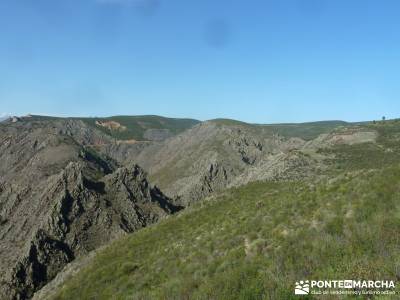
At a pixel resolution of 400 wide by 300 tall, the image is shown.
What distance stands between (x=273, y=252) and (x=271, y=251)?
36cm

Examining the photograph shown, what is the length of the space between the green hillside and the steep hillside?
0.05 meters

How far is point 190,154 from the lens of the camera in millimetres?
184375

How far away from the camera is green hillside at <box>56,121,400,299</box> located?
19438 mm

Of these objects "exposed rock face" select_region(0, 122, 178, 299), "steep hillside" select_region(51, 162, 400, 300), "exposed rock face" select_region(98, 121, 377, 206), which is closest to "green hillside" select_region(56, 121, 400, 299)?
"steep hillside" select_region(51, 162, 400, 300)

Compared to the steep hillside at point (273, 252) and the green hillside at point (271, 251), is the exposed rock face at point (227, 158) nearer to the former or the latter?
the green hillside at point (271, 251)

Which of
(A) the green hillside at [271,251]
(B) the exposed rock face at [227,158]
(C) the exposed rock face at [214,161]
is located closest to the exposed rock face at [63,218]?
(B) the exposed rock face at [227,158]

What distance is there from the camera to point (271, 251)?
24500mm

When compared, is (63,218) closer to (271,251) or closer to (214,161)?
(271,251)

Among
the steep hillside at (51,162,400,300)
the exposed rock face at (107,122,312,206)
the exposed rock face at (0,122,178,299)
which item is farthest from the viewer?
the exposed rock face at (107,122,312,206)

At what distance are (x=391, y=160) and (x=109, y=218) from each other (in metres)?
41.8

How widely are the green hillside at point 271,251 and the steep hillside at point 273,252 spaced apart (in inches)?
1.8

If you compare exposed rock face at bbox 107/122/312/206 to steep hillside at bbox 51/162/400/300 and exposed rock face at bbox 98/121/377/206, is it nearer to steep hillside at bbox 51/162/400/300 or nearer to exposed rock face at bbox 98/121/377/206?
exposed rock face at bbox 98/121/377/206

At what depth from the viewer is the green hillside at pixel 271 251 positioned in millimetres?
19438

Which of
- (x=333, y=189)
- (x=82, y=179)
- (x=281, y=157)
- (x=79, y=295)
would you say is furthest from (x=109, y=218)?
(x=333, y=189)
